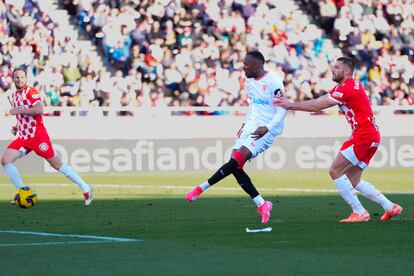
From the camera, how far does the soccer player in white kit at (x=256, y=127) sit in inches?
592

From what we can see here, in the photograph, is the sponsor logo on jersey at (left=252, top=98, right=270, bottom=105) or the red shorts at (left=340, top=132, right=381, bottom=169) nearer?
the red shorts at (left=340, top=132, right=381, bottom=169)

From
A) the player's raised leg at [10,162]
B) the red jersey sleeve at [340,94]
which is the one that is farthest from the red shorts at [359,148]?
the player's raised leg at [10,162]

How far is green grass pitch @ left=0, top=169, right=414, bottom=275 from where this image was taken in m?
10.0

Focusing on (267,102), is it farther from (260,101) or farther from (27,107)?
(27,107)

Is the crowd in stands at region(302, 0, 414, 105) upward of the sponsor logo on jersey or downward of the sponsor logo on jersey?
downward

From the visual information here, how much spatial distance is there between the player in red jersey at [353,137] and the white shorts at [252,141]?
59 centimetres

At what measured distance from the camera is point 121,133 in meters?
30.1

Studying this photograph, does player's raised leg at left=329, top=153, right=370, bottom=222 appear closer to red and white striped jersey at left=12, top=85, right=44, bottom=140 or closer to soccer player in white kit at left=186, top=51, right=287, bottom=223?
soccer player in white kit at left=186, top=51, right=287, bottom=223

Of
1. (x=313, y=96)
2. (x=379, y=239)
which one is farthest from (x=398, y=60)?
(x=379, y=239)

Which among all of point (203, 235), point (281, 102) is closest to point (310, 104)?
point (281, 102)

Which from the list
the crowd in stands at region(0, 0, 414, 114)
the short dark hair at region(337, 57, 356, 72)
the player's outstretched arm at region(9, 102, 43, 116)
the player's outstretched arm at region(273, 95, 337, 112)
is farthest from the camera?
the crowd in stands at region(0, 0, 414, 114)

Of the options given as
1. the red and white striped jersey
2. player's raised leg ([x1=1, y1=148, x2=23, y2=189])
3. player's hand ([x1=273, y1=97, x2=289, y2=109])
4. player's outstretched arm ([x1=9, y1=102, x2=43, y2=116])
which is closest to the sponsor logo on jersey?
player's hand ([x1=273, y1=97, x2=289, y2=109])

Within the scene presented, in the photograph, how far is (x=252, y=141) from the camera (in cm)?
1525

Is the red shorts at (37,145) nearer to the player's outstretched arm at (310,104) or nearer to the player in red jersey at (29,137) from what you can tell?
the player in red jersey at (29,137)
